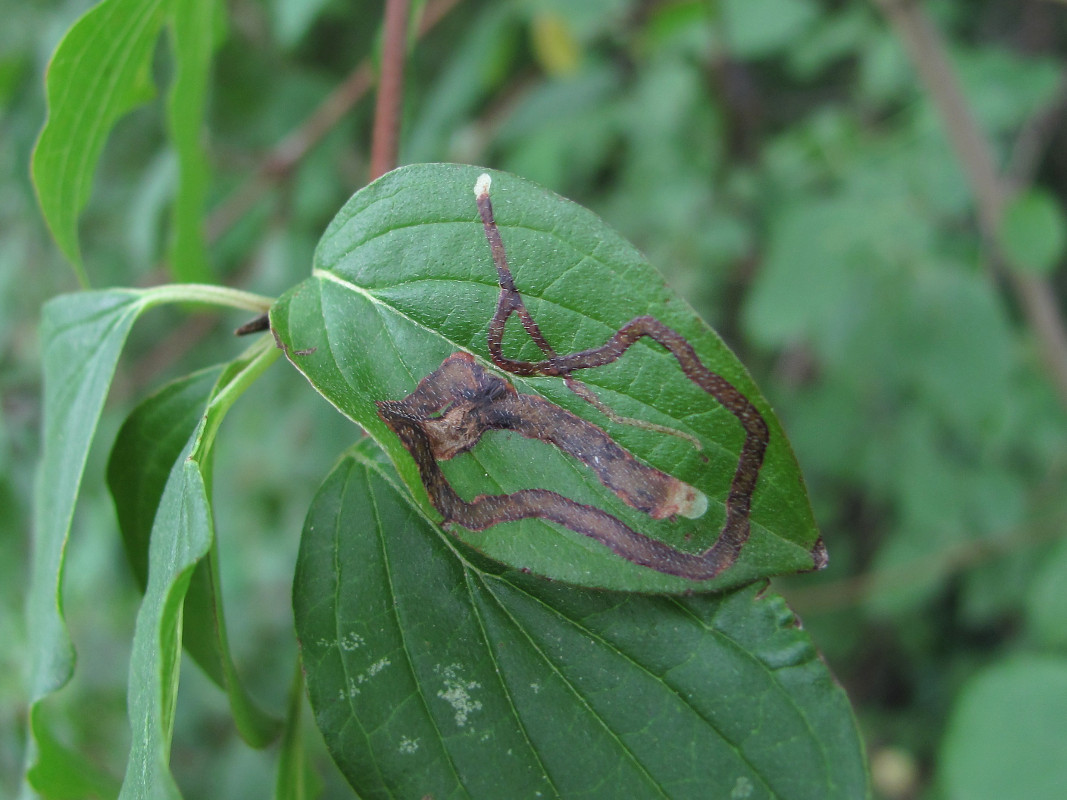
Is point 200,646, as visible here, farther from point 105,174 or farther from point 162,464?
point 105,174

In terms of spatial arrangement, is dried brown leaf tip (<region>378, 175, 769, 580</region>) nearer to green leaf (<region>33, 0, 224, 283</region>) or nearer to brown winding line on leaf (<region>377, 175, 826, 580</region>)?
brown winding line on leaf (<region>377, 175, 826, 580</region>)

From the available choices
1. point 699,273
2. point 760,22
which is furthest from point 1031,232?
point 760,22

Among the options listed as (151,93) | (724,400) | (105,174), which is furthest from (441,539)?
(105,174)

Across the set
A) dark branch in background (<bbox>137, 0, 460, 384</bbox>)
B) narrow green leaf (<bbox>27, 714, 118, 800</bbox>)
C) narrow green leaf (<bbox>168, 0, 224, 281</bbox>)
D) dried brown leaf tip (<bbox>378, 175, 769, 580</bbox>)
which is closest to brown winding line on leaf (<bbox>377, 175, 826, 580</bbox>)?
dried brown leaf tip (<bbox>378, 175, 769, 580</bbox>)

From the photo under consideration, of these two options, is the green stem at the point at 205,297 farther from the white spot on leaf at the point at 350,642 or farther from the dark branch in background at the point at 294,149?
the dark branch in background at the point at 294,149

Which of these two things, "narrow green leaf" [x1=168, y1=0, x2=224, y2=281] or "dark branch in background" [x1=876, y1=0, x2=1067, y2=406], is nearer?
"narrow green leaf" [x1=168, y1=0, x2=224, y2=281]

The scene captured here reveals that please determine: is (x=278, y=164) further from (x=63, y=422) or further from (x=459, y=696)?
(x=459, y=696)

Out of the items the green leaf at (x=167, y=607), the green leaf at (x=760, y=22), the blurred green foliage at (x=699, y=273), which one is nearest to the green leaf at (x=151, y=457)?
the green leaf at (x=167, y=607)
